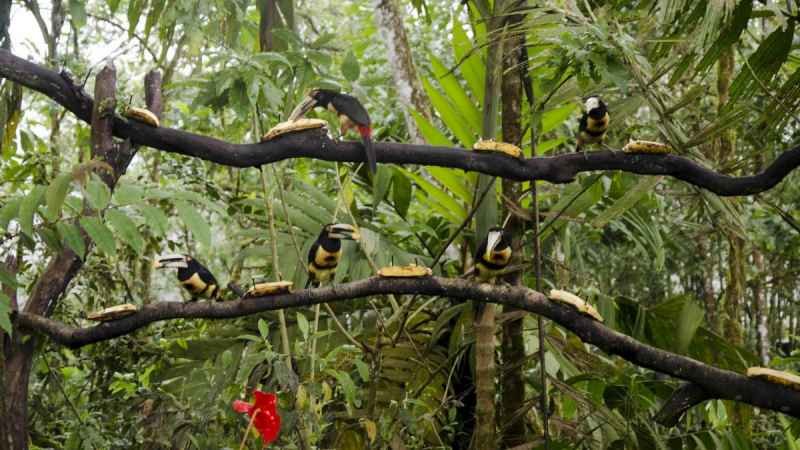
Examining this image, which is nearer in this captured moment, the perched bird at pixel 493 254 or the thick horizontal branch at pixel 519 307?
the thick horizontal branch at pixel 519 307

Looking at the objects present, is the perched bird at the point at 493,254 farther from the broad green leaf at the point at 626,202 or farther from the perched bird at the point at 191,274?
the perched bird at the point at 191,274

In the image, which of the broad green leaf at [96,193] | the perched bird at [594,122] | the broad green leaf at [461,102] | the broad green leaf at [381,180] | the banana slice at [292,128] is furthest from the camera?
the broad green leaf at [461,102]

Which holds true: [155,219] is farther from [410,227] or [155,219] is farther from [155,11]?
[410,227]

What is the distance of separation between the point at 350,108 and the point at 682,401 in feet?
3.22

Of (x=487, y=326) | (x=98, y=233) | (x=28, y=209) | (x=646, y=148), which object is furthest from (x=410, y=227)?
(x=28, y=209)

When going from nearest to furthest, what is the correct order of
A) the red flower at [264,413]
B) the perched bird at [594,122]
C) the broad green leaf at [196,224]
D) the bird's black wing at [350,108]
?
the broad green leaf at [196,224], the red flower at [264,413], the bird's black wing at [350,108], the perched bird at [594,122]

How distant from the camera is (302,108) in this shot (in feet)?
6.67

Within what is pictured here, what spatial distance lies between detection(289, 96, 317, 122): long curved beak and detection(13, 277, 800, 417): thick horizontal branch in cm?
41

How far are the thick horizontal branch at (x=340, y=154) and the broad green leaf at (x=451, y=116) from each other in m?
0.88

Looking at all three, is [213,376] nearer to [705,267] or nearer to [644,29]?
[644,29]

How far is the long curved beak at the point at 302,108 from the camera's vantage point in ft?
6.50

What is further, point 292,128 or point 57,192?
point 292,128

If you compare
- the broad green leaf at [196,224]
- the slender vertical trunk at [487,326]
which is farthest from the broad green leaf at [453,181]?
the broad green leaf at [196,224]

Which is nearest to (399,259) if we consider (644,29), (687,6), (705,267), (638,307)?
(638,307)
